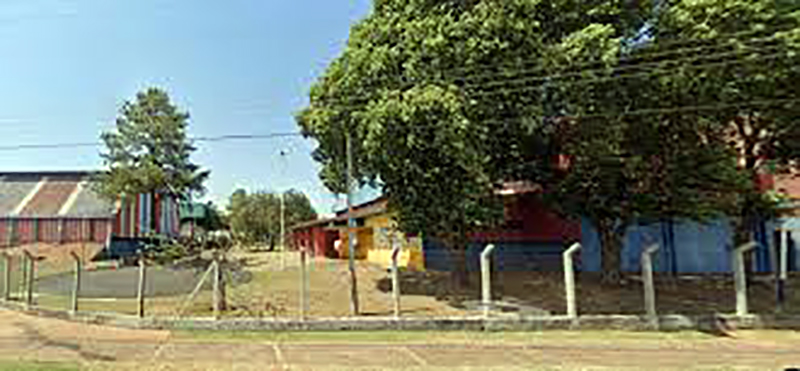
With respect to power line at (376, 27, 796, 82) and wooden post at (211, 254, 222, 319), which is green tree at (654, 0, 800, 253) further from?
wooden post at (211, 254, 222, 319)

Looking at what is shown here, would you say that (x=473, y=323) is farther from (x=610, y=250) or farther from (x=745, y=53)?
(x=745, y=53)

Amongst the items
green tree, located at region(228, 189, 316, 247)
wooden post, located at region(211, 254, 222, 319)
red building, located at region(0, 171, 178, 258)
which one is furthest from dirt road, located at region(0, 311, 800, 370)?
green tree, located at region(228, 189, 316, 247)

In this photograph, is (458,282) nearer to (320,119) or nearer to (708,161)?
(320,119)

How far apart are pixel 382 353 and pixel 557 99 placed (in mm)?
9171

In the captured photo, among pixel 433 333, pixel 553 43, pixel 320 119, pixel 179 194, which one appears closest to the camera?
pixel 433 333

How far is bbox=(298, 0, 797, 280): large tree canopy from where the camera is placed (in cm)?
1261

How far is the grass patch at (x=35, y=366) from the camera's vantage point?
284 inches

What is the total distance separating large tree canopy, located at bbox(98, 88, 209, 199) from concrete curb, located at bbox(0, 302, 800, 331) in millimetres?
21170

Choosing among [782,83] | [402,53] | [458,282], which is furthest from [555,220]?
[402,53]

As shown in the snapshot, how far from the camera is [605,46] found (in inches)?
490

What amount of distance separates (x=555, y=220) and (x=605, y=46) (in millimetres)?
9470

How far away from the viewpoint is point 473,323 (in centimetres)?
1070

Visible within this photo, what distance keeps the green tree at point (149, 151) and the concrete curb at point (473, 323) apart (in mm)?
21025

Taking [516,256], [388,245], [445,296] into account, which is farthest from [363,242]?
Result: [445,296]
